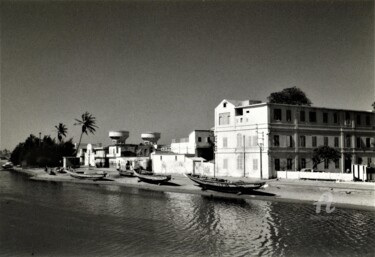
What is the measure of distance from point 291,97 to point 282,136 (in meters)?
27.2

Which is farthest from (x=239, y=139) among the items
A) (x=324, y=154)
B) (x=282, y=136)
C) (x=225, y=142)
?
(x=324, y=154)

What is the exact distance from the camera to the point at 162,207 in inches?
1587

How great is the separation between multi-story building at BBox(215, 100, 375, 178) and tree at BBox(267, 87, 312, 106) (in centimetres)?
1833

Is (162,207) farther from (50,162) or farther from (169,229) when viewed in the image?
(50,162)

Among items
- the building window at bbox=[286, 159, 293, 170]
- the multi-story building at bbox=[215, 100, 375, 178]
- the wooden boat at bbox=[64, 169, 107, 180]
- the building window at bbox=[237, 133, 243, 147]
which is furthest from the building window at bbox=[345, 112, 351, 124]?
the wooden boat at bbox=[64, 169, 107, 180]

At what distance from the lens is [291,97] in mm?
79562

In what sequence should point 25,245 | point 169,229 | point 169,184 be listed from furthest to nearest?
point 169,184
point 169,229
point 25,245

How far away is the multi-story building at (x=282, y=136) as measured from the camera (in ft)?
177

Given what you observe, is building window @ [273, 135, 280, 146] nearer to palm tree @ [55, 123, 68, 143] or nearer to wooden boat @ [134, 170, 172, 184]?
wooden boat @ [134, 170, 172, 184]

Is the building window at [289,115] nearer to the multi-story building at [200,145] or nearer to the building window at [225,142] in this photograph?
the building window at [225,142]

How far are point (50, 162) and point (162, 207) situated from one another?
87174 mm

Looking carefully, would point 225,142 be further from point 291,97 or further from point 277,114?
point 291,97

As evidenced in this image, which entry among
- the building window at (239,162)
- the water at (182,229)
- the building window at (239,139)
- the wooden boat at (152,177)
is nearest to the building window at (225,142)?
the building window at (239,139)

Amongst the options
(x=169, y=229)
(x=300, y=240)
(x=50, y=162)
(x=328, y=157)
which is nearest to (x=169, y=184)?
(x=328, y=157)
